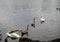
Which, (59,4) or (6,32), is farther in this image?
(59,4)

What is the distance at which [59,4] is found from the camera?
7.09 feet

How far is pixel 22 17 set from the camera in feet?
6.85

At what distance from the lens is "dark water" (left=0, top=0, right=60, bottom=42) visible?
6.74ft

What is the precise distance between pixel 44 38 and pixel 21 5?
563 mm

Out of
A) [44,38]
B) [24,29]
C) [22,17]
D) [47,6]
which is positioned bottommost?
[44,38]

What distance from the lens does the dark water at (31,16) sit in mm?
2055

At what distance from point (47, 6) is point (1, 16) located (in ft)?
2.18

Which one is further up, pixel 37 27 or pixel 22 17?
pixel 22 17

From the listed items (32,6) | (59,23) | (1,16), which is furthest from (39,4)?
(1,16)

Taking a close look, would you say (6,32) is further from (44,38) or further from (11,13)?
(44,38)

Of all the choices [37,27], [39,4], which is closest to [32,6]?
[39,4]

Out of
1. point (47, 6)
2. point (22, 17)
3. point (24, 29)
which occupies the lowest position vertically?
point (24, 29)

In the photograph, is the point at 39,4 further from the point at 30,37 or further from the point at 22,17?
the point at 30,37

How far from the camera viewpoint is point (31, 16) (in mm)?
2088
